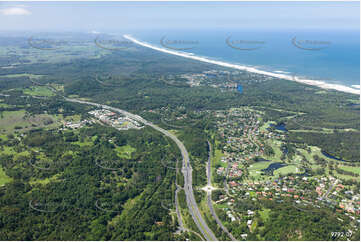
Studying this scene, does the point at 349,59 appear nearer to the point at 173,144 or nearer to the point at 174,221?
the point at 173,144

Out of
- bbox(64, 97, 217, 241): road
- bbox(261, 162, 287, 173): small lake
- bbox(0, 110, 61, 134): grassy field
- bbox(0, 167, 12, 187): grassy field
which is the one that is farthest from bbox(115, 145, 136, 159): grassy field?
bbox(261, 162, 287, 173): small lake

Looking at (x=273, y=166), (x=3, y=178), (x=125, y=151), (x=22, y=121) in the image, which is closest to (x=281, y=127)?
(x=273, y=166)

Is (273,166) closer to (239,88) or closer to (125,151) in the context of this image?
(125,151)

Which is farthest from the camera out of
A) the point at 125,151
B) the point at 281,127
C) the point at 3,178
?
the point at 281,127

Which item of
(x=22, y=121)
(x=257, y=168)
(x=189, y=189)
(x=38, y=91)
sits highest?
(x=38, y=91)

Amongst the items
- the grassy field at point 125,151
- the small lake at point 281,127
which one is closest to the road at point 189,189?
the grassy field at point 125,151

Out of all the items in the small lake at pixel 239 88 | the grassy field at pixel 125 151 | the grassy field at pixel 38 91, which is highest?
the small lake at pixel 239 88

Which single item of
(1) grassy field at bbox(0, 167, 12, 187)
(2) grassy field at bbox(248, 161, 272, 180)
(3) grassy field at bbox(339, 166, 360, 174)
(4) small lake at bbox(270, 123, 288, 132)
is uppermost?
(4) small lake at bbox(270, 123, 288, 132)

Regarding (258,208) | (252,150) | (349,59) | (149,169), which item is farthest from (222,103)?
(349,59)

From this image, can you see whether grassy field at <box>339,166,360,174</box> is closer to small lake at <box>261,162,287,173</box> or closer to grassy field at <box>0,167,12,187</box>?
small lake at <box>261,162,287,173</box>

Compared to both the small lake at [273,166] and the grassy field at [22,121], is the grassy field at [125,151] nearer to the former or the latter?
the grassy field at [22,121]

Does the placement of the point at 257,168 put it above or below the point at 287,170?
below
